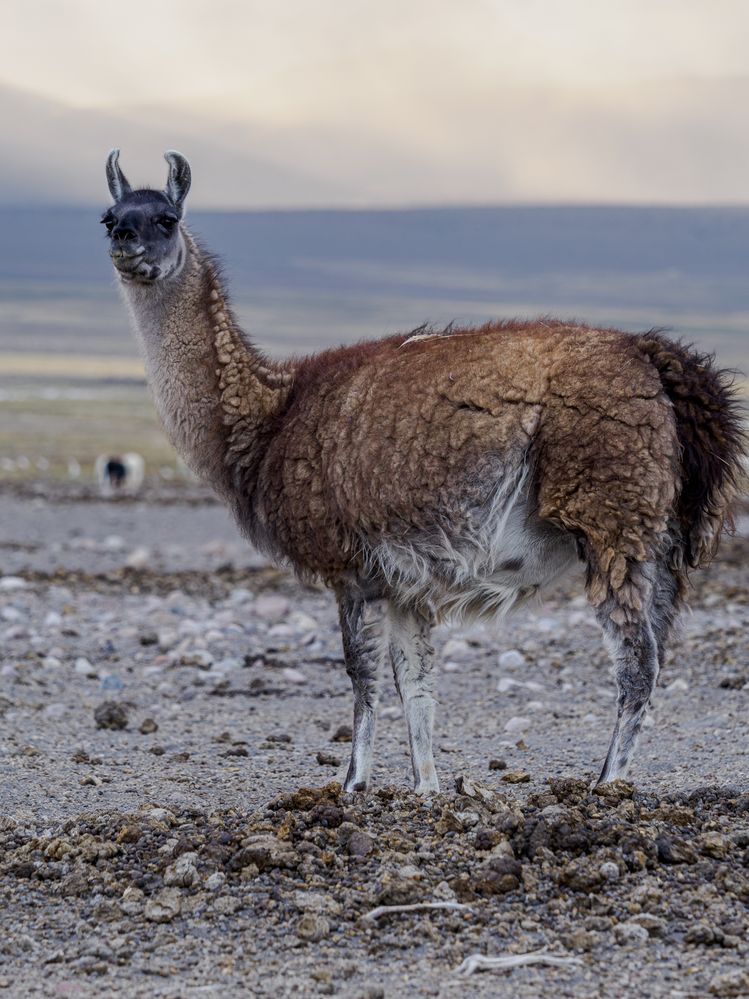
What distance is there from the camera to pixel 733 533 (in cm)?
717

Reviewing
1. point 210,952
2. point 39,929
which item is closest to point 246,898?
point 210,952

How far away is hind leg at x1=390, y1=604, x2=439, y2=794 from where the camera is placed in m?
7.29

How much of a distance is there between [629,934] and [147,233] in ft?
15.9

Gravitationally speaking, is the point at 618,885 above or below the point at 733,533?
below

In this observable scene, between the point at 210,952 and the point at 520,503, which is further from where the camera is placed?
the point at 520,503

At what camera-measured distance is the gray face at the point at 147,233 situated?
26.3 ft

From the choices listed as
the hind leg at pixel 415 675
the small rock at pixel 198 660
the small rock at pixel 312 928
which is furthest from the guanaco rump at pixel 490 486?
the small rock at pixel 198 660

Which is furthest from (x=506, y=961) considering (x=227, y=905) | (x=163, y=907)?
(x=163, y=907)

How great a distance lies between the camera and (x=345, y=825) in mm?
5996

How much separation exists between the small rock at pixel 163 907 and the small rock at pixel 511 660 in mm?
5862

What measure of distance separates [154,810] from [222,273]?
3.49 meters

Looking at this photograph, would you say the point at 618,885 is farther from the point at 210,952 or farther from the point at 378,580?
the point at 378,580

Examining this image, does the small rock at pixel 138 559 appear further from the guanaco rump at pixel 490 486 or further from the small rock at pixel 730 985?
the small rock at pixel 730 985

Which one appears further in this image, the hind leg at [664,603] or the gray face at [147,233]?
the gray face at [147,233]
